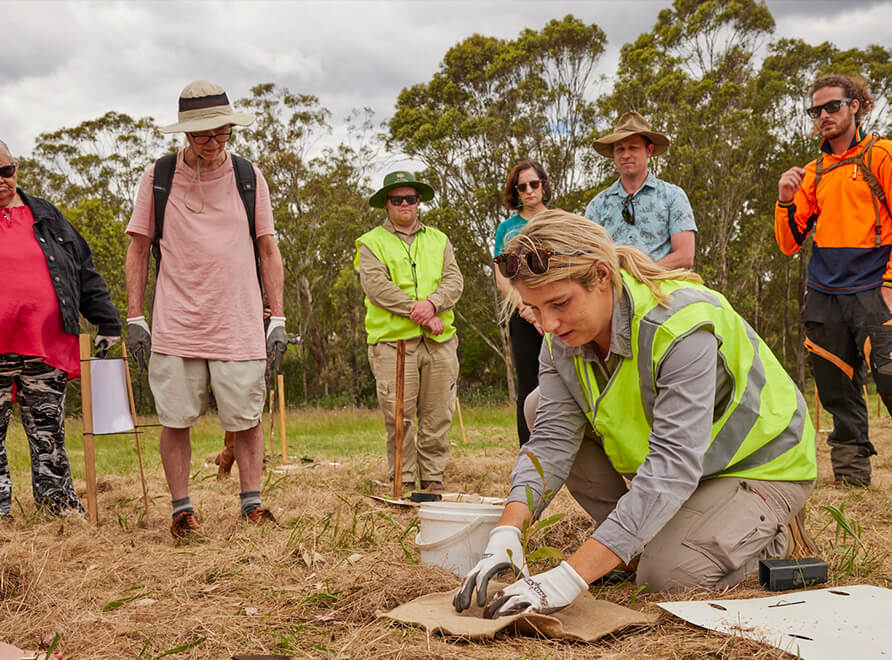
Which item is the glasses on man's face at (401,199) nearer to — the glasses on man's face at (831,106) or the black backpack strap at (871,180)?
the glasses on man's face at (831,106)

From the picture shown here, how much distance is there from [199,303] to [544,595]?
7.49 ft

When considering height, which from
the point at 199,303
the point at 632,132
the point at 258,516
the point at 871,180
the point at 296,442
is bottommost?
the point at 296,442

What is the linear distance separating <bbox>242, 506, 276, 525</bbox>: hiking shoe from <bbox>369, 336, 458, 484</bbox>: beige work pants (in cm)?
132

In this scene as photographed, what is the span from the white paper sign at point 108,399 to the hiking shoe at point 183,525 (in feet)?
2.07

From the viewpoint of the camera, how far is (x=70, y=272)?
425 cm

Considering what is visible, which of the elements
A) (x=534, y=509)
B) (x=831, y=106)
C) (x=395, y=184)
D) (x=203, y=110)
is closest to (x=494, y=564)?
(x=534, y=509)

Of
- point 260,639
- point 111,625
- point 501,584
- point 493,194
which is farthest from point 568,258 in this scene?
point 493,194

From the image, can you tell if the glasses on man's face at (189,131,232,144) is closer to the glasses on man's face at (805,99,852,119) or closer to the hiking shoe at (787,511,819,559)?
the hiking shoe at (787,511,819,559)

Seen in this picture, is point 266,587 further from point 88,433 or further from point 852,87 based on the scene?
point 852,87

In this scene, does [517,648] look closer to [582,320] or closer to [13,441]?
[582,320]

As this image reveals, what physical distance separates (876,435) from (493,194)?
35.1 ft

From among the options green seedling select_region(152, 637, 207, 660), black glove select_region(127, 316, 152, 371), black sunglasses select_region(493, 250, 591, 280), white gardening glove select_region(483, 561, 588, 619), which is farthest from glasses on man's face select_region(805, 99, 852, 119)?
green seedling select_region(152, 637, 207, 660)

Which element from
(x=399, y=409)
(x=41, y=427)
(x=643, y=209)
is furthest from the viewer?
(x=399, y=409)

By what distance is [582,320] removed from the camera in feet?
7.29
